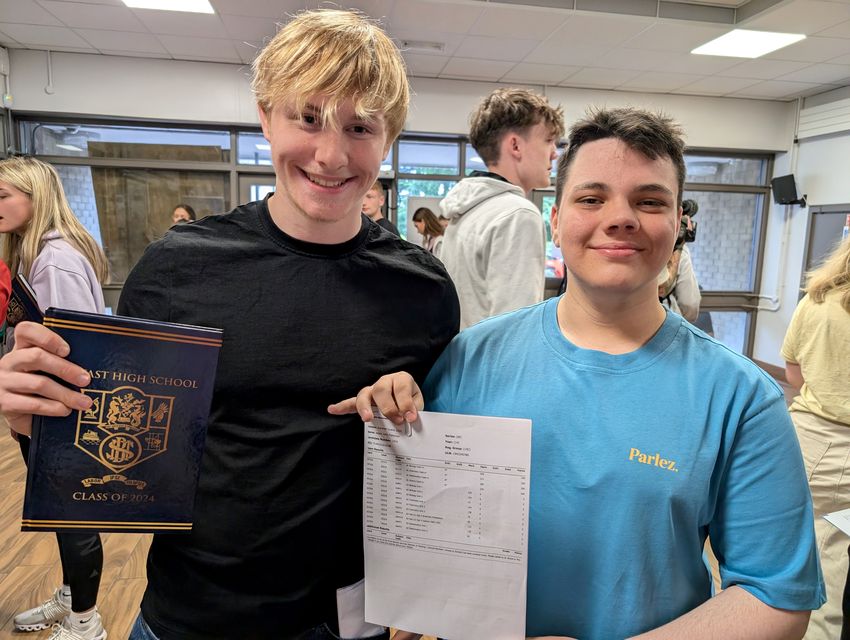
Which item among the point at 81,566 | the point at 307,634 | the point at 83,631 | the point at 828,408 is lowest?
the point at 83,631

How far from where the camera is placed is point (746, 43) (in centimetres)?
511

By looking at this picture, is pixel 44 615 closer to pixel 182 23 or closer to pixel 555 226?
pixel 555 226

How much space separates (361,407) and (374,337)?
165 millimetres

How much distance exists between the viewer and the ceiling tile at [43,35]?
508cm

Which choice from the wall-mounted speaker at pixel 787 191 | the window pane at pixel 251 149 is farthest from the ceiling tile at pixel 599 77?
the window pane at pixel 251 149

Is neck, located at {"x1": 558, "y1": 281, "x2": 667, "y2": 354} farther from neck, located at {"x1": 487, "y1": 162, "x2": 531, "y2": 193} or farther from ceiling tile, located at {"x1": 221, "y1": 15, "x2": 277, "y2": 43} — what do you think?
ceiling tile, located at {"x1": 221, "y1": 15, "x2": 277, "y2": 43}

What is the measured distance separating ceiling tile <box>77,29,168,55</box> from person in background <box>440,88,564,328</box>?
475cm

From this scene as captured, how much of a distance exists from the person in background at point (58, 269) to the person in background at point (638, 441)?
1.70 m

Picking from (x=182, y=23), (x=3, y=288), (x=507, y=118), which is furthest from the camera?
(x=182, y=23)

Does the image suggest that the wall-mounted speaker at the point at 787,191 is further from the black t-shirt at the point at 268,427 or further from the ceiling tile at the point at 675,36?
the black t-shirt at the point at 268,427

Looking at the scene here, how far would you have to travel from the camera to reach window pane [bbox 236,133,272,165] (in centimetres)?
645

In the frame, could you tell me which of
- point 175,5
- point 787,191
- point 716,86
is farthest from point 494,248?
point 787,191

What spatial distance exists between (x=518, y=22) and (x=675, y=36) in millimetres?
1463

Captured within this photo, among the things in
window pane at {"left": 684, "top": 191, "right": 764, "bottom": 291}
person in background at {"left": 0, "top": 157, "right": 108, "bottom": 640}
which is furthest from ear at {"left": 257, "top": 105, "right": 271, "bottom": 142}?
window pane at {"left": 684, "top": 191, "right": 764, "bottom": 291}
